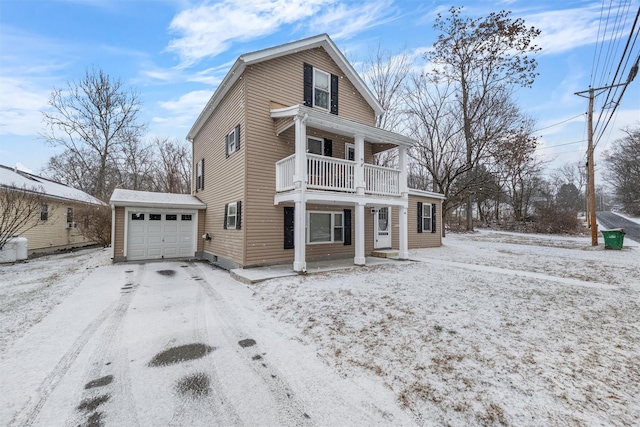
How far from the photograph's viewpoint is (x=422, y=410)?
2.33 metres

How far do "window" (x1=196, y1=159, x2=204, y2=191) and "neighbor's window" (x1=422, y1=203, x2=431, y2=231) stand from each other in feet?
37.0

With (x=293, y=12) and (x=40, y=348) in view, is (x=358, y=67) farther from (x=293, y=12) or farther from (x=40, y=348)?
(x=40, y=348)

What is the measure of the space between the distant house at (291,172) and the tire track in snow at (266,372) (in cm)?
314

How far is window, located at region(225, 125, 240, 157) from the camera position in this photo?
9.07 m

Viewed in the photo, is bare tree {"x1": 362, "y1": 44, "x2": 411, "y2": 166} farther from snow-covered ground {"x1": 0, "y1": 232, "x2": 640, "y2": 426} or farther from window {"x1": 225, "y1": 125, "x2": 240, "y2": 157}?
snow-covered ground {"x1": 0, "y1": 232, "x2": 640, "y2": 426}

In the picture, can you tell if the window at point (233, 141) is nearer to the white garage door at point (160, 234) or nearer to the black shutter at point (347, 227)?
the white garage door at point (160, 234)

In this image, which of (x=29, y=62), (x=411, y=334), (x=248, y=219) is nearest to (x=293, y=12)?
(x=248, y=219)

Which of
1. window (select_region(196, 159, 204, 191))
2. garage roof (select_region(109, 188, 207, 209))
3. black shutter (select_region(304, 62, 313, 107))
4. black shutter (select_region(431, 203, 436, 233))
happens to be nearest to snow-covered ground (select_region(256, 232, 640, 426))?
black shutter (select_region(304, 62, 313, 107))

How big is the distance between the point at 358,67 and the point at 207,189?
565 inches

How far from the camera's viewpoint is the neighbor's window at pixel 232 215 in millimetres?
9088

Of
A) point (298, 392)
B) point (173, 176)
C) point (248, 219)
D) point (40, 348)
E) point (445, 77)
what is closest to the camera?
point (298, 392)

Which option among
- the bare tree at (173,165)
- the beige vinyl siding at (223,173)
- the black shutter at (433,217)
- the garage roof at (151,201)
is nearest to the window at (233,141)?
the beige vinyl siding at (223,173)

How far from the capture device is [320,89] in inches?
411

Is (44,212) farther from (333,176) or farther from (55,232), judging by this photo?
(333,176)
